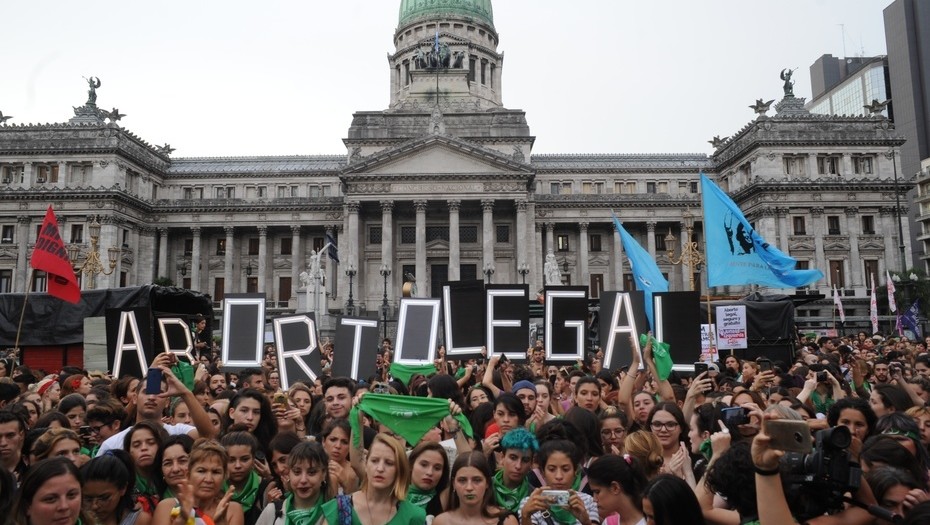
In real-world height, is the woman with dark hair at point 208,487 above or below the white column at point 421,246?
below

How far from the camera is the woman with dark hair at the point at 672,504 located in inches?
177

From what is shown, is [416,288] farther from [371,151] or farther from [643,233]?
[643,233]

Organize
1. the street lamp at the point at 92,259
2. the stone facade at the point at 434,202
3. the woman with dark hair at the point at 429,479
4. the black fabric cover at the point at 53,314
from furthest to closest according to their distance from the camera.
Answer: the stone facade at the point at 434,202 < the street lamp at the point at 92,259 < the black fabric cover at the point at 53,314 < the woman with dark hair at the point at 429,479

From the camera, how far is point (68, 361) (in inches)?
771

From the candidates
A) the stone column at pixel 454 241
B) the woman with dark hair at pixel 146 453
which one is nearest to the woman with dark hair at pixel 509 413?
the woman with dark hair at pixel 146 453

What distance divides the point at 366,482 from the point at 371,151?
57.3 meters

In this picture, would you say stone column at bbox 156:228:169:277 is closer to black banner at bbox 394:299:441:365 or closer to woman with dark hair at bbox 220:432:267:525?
black banner at bbox 394:299:441:365

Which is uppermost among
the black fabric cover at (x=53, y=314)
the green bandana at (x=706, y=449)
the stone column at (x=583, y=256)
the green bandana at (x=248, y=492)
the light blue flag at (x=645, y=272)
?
the stone column at (x=583, y=256)

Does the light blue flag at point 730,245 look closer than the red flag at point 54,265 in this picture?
No

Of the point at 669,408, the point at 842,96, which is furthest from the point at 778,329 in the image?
→ the point at 842,96

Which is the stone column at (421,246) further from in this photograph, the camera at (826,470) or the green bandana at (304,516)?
the camera at (826,470)

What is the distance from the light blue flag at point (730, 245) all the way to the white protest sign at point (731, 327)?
137 centimetres

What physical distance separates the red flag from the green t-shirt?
1343cm

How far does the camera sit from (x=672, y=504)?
4.50 meters
